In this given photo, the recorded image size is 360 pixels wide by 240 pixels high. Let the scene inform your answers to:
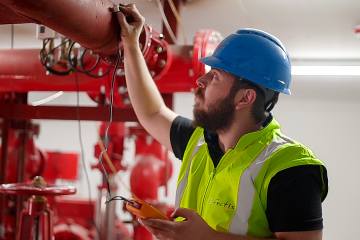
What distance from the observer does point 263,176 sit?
1.14m

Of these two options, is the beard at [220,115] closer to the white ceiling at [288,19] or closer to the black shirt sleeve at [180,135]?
the black shirt sleeve at [180,135]

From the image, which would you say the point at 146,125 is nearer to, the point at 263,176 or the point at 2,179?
the point at 263,176

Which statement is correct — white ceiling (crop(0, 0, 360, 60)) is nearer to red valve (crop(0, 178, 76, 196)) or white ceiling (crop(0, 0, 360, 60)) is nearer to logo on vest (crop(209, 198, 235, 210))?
red valve (crop(0, 178, 76, 196))

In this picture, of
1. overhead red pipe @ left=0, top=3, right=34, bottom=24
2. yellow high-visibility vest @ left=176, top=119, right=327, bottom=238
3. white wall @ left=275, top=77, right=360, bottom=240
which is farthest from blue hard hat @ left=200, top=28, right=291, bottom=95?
white wall @ left=275, top=77, right=360, bottom=240

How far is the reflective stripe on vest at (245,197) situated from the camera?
114 centimetres

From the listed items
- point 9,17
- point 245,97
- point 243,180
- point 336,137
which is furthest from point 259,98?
point 336,137

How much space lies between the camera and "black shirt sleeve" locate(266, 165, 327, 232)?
41.2 inches

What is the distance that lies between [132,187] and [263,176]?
1.53m

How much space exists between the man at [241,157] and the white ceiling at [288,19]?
129 centimetres

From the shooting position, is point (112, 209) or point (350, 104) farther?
point (350, 104)

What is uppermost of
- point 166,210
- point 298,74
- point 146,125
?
point 298,74

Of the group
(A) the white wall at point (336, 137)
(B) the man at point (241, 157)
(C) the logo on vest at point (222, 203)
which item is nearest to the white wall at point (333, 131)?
(A) the white wall at point (336, 137)

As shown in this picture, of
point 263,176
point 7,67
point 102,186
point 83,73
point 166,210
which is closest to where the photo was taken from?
point 263,176

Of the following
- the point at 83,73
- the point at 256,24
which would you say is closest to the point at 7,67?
the point at 83,73
